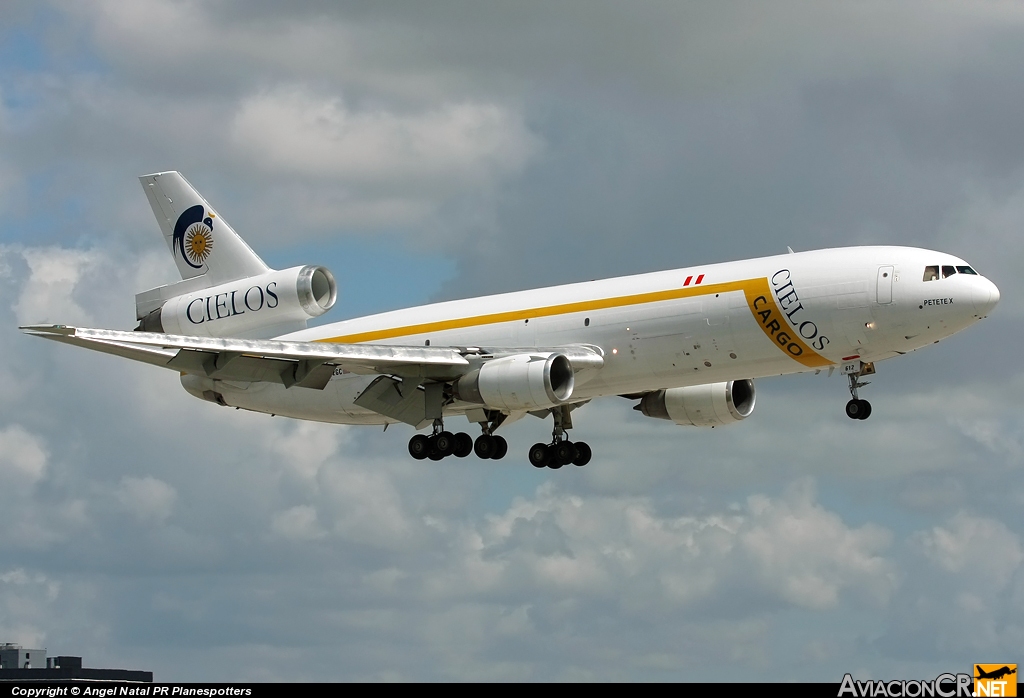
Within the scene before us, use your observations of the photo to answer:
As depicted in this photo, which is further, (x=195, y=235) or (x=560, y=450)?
(x=195, y=235)

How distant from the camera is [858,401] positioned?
53312 mm

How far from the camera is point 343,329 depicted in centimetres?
6319

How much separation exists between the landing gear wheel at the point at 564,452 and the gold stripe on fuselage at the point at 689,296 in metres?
6.98

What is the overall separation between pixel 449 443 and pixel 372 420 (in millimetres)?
5055

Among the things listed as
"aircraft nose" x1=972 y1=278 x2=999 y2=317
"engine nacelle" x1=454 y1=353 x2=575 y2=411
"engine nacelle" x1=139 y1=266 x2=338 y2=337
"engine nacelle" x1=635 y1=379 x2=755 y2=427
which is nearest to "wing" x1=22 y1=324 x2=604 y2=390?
"engine nacelle" x1=454 y1=353 x2=575 y2=411

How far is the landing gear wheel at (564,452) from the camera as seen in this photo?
62.2 meters

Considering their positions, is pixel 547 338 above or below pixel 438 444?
above

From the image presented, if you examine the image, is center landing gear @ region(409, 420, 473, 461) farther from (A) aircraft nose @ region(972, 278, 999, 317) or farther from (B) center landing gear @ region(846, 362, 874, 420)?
(A) aircraft nose @ region(972, 278, 999, 317)

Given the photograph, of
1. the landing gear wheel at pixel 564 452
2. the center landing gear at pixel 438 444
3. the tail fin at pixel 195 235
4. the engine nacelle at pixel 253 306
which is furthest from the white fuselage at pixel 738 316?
the tail fin at pixel 195 235

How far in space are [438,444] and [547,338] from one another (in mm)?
6011

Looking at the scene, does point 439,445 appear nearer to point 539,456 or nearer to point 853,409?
point 539,456

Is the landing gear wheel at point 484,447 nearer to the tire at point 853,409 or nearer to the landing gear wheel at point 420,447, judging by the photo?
the landing gear wheel at point 420,447

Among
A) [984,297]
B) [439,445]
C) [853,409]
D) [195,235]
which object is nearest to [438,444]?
[439,445]

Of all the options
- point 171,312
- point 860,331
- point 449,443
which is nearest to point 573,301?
point 449,443
